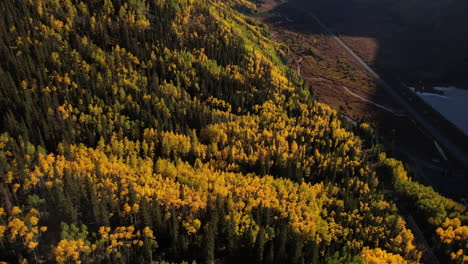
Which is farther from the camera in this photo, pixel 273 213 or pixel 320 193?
pixel 320 193

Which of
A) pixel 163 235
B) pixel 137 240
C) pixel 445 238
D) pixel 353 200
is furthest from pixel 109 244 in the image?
pixel 445 238

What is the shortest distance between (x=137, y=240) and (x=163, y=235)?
1390 cm

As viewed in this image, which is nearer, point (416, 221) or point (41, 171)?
point (41, 171)

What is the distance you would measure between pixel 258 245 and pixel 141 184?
71.2 metres

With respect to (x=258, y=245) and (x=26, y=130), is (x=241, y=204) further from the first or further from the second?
(x=26, y=130)

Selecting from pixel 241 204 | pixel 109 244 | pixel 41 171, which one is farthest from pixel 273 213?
pixel 41 171

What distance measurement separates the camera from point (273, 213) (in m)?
173

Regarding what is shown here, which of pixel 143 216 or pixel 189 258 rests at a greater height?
pixel 143 216

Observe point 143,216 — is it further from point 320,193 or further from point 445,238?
point 445,238

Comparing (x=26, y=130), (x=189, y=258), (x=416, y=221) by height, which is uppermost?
(x=26, y=130)

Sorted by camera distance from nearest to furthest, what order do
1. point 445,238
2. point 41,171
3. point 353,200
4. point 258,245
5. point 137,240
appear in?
point 137,240, point 258,245, point 41,171, point 445,238, point 353,200

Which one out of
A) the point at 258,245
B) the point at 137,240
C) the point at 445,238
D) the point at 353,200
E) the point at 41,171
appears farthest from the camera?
the point at 353,200

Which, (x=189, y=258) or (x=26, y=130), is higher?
(x=26, y=130)

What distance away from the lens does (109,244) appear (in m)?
132
